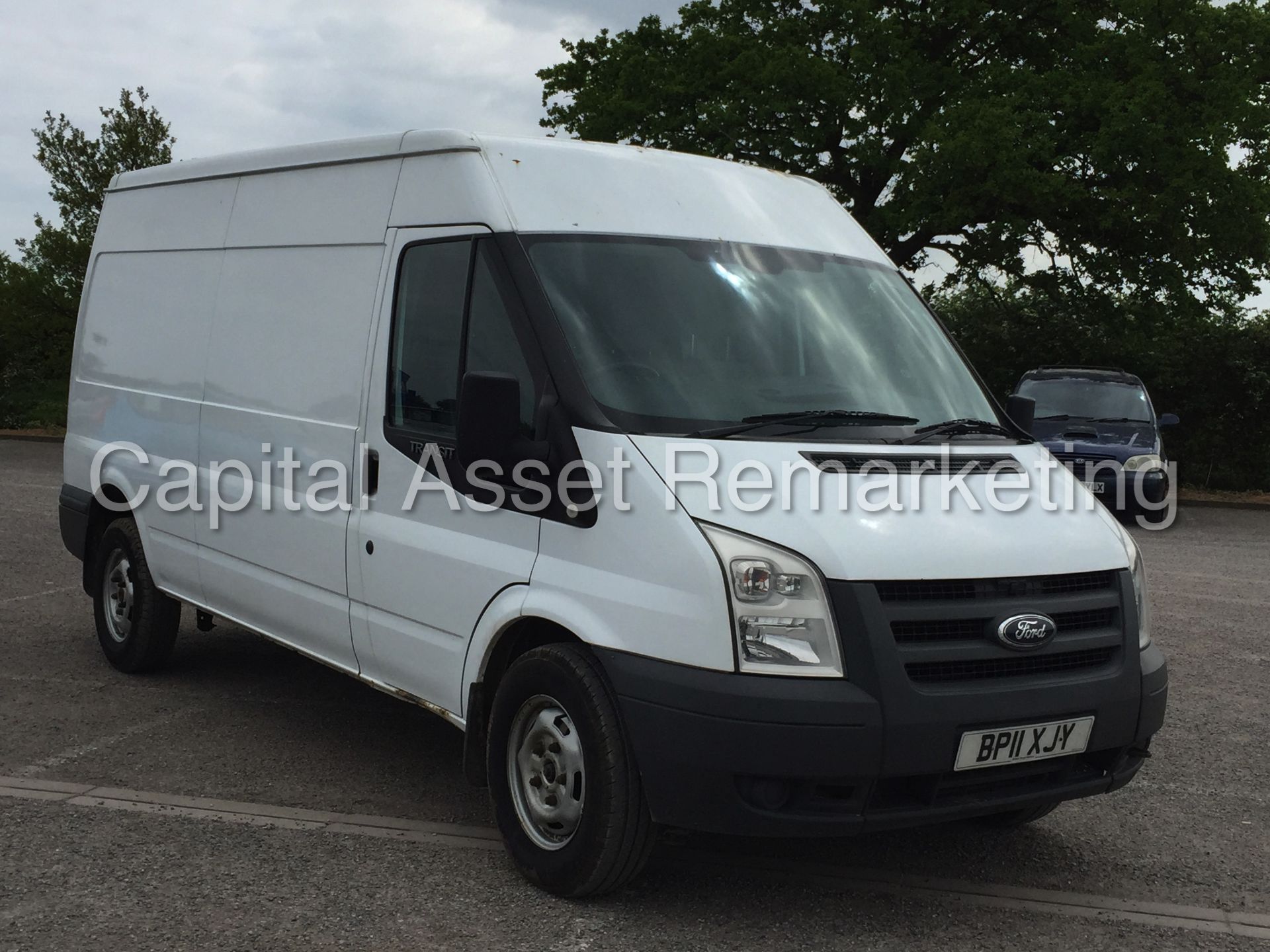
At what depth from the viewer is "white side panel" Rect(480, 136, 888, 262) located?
15.9ft

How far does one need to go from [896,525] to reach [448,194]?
2.07 meters

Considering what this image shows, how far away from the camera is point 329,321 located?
18.3 ft

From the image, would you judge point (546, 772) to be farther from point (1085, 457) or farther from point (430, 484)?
point (1085, 457)

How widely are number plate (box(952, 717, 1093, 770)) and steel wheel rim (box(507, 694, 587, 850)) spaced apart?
1145mm

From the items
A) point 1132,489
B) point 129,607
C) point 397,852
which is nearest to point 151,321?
point 129,607

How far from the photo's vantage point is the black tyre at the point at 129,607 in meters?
7.19

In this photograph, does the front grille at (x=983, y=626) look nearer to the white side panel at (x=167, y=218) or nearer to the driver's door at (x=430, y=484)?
the driver's door at (x=430, y=484)

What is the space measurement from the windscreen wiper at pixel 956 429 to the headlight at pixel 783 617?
866 millimetres

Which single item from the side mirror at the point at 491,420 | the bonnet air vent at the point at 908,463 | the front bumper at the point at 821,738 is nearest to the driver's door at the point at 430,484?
the side mirror at the point at 491,420

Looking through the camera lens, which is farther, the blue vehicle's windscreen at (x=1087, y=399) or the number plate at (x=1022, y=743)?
the blue vehicle's windscreen at (x=1087, y=399)

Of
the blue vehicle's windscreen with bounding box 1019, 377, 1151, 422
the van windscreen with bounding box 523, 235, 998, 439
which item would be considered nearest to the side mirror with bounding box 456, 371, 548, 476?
the van windscreen with bounding box 523, 235, 998, 439

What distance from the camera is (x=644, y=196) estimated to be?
5.01m

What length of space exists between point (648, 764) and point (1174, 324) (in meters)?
20.6

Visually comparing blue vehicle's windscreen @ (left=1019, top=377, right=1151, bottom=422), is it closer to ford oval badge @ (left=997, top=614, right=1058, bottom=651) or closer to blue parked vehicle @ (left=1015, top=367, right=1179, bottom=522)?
blue parked vehicle @ (left=1015, top=367, right=1179, bottom=522)
